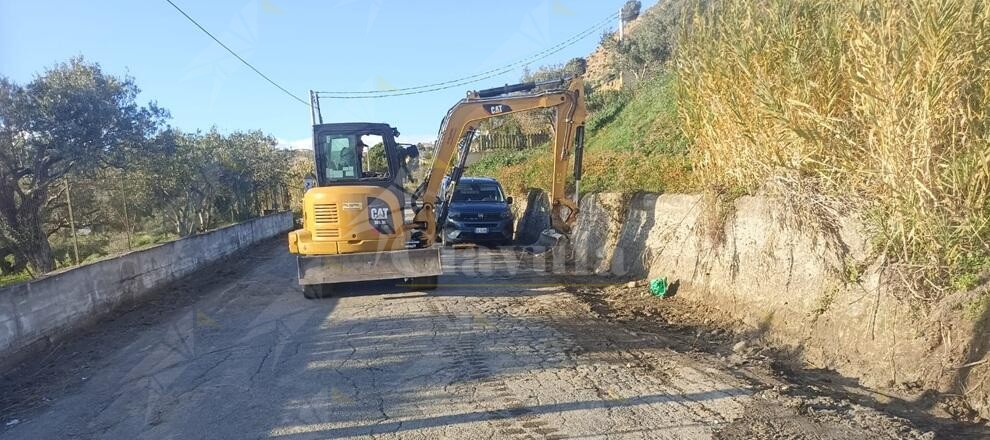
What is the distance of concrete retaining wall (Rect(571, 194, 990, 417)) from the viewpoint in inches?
178

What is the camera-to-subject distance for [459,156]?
1102 centimetres

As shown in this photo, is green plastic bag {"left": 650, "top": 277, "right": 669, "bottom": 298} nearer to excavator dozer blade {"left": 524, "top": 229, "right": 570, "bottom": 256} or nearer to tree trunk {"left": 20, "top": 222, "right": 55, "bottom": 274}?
excavator dozer blade {"left": 524, "top": 229, "right": 570, "bottom": 256}

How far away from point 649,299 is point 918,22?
4890 mm

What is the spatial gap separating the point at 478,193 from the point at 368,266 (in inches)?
261

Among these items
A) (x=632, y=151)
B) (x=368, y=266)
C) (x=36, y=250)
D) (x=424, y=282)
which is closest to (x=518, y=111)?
(x=424, y=282)

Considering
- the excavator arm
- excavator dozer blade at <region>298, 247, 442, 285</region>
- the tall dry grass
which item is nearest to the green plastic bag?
the tall dry grass

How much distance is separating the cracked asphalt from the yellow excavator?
0.74 m

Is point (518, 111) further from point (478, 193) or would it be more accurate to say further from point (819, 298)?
point (819, 298)

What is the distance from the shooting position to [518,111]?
420 inches

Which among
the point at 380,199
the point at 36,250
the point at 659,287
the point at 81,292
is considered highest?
the point at 380,199

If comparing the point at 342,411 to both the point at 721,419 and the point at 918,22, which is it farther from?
the point at 918,22

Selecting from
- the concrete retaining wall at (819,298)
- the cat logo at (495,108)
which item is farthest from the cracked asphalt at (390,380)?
the cat logo at (495,108)

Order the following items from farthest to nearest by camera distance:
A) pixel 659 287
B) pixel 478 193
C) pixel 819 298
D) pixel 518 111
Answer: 1. pixel 478 193
2. pixel 518 111
3. pixel 659 287
4. pixel 819 298

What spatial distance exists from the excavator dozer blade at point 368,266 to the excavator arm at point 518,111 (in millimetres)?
878
